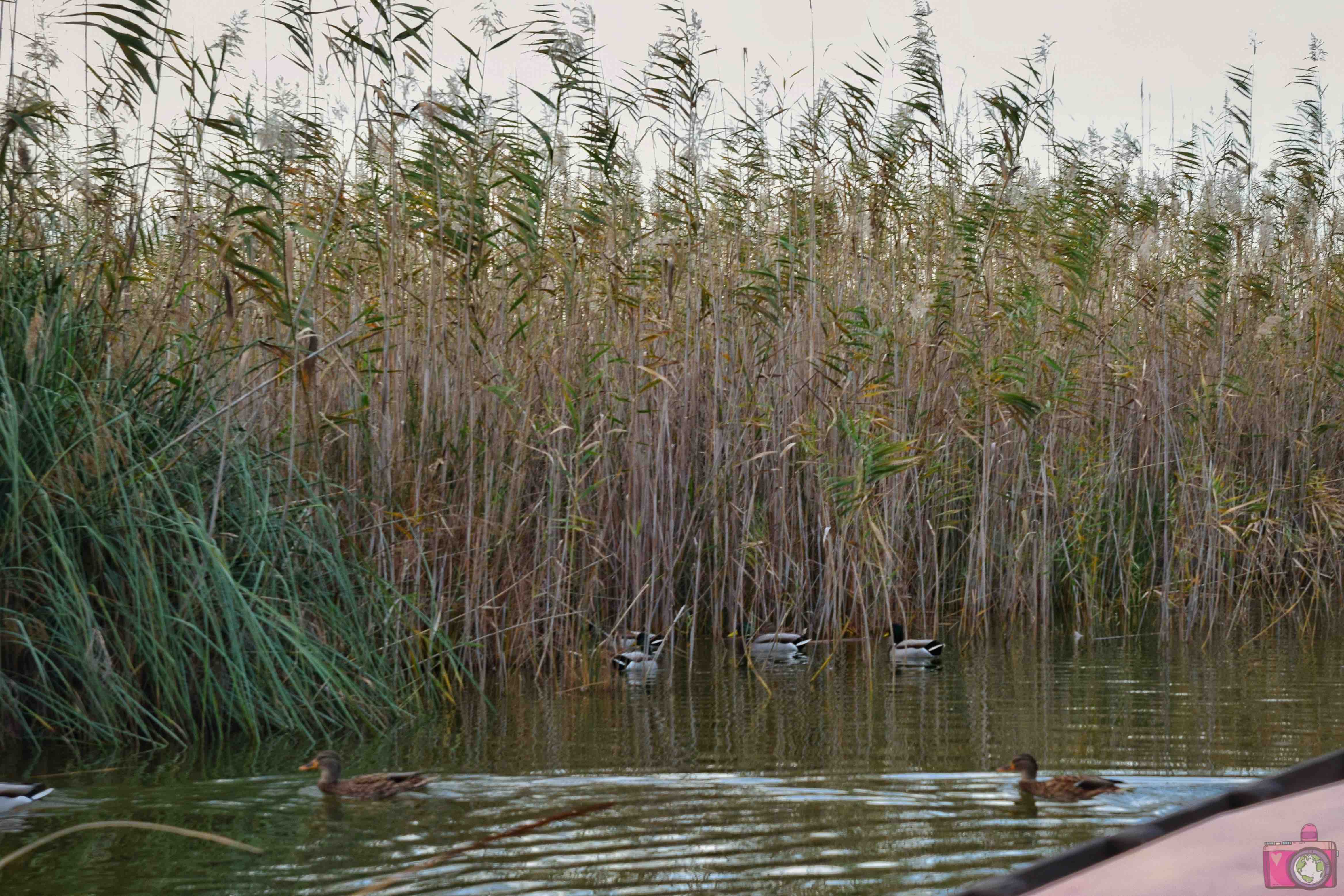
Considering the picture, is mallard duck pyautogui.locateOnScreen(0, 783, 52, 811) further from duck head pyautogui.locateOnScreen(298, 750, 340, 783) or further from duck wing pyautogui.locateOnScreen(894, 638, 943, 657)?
duck wing pyautogui.locateOnScreen(894, 638, 943, 657)

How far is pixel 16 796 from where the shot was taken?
381 cm

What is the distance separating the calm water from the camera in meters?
3.38

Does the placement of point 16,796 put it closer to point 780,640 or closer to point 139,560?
point 139,560

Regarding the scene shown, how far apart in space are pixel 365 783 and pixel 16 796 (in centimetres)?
100

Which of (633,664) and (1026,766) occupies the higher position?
(633,664)

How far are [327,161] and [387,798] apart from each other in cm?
392

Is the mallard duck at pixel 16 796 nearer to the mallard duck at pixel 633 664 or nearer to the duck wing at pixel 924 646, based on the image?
the mallard duck at pixel 633 664

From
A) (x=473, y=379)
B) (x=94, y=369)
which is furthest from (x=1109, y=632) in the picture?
(x=94, y=369)

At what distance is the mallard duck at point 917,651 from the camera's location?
A: 23.0 feet

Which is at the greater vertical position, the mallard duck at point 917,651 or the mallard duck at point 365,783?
the mallard duck at point 917,651

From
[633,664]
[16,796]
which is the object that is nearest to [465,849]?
[16,796]

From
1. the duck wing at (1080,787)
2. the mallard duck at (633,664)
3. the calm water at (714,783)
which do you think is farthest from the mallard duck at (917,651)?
the duck wing at (1080,787)

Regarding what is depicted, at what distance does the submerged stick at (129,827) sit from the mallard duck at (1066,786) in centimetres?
239

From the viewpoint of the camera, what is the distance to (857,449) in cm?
742
